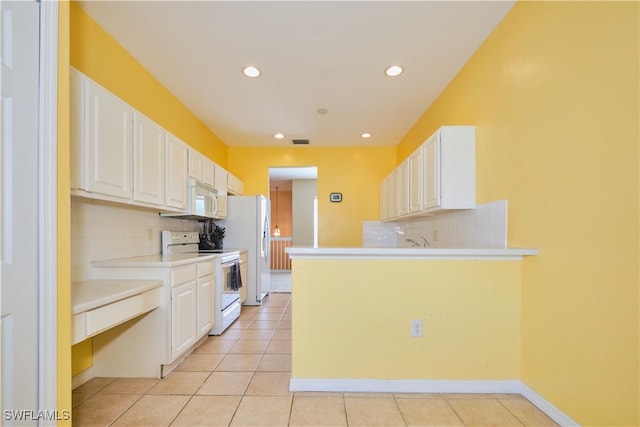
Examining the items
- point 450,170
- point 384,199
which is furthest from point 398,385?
point 384,199

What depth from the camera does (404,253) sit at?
195 centimetres

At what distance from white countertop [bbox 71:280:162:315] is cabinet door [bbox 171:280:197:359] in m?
0.23

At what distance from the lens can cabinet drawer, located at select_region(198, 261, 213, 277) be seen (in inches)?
107

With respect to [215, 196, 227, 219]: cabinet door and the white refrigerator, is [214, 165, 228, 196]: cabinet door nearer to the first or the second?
[215, 196, 227, 219]: cabinet door

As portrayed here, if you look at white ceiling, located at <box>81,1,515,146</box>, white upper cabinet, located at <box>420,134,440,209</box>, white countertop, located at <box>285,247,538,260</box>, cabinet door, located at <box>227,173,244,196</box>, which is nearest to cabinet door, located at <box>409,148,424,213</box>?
white upper cabinet, located at <box>420,134,440,209</box>

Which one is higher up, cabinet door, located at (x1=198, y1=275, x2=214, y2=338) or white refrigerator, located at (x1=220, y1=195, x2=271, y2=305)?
white refrigerator, located at (x1=220, y1=195, x2=271, y2=305)

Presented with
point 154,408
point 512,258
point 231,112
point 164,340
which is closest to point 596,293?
point 512,258

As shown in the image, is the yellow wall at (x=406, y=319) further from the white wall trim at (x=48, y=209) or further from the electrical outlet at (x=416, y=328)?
the white wall trim at (x=48, y=209)

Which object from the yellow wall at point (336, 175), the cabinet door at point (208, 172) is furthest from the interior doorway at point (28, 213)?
the yellow wall at point (336, 175)

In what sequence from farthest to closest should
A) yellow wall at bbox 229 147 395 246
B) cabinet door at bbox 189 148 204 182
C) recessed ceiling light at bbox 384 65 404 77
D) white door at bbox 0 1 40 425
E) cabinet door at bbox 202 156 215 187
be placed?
yellow wall at bbox 229 147 395 246, cabinet door at bbox 202 156 215 187, cabinet door at bbox 189 148 204 182, recessed ceiling light at bbox 384 65 404 77, white door at bbox 0 1 40 425

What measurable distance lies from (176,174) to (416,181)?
2501 millimetres

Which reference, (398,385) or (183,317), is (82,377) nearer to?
(183,317)

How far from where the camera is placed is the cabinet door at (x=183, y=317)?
2213 millimetres

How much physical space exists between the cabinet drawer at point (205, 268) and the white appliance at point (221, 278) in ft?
0.46
